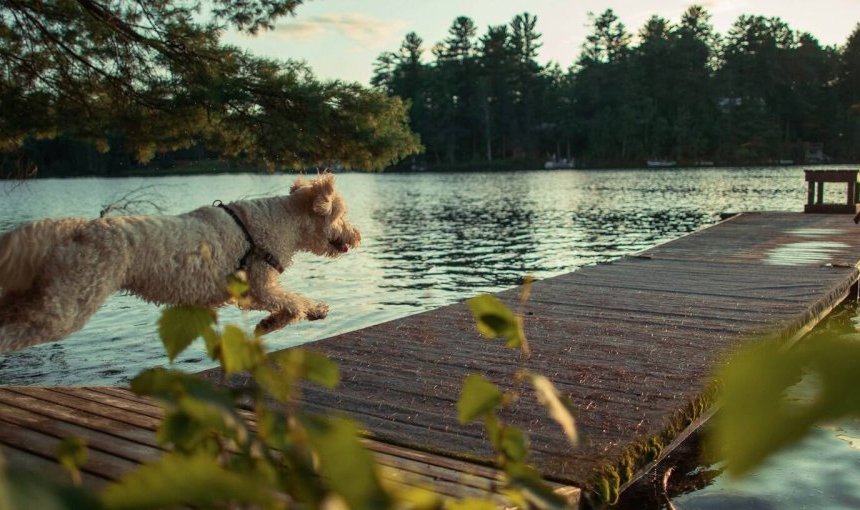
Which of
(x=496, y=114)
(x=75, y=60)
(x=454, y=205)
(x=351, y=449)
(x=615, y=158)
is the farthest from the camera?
(x=496, y=114)

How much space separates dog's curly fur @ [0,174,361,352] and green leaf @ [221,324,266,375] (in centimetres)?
212

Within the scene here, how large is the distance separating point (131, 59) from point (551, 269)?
8.24 m

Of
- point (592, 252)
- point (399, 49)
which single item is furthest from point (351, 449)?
point (399, 49)

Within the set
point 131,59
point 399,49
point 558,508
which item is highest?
point 399,49

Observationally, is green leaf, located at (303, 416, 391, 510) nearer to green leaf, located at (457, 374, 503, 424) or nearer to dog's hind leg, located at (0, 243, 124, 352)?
green leaf, located at (457, 374, 503, 424)

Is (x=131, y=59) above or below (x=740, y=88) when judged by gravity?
below

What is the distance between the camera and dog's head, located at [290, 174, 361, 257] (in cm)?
460

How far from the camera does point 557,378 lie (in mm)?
4473

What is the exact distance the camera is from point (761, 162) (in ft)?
236

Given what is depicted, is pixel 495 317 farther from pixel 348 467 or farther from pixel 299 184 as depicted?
pixel 299 184

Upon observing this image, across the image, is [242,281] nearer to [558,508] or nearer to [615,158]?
[558,508]

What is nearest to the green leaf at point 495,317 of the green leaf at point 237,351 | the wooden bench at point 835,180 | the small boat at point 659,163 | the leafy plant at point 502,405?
the leafy plant at point 502,405

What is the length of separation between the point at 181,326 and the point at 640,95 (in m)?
83.3

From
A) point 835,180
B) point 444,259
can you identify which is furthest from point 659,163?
point 444,259
